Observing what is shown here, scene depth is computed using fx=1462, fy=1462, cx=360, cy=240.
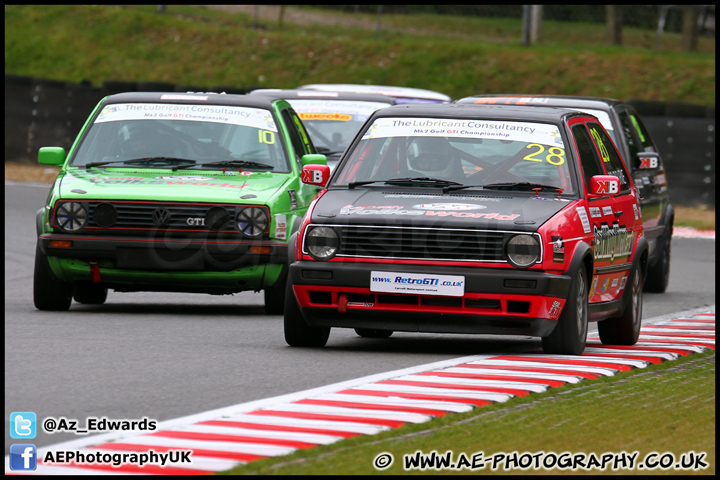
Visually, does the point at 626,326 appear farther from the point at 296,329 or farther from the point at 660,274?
the point at 660,274

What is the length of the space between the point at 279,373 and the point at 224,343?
1.50 metres

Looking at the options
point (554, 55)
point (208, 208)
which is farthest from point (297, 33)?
point (208, 208)

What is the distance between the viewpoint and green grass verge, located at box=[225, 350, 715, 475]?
571 cm

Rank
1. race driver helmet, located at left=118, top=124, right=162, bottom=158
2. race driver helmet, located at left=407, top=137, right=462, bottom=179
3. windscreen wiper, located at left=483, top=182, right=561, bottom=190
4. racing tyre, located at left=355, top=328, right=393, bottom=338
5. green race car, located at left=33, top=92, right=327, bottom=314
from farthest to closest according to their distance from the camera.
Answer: race driver helmet, located at left=118, top=124, right=162, bottom=158 → green race car, located at left=33, top=92, right=327, bottom=314 → racing tyre, located at left=355, top=328, right=393, bottom=338 → race driver helmet, located at left=407, top=137, right=462, bottom=179 → windscreen wiper, located at left=483, top=182, right=561, bottom=190

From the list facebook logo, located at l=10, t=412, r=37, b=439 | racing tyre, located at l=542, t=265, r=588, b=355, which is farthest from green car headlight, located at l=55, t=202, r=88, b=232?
facebook logo, located at l=10, t=412, r=37, b=439

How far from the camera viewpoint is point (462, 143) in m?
10.0

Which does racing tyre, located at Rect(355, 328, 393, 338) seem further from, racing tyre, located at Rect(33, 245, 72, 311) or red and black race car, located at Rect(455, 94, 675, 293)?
red and black race car, located at Rect(455, 94, 675, 293)

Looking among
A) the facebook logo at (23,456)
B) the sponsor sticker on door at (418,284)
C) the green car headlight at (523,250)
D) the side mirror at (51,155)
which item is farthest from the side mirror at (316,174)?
the facebook logo at (23,456)

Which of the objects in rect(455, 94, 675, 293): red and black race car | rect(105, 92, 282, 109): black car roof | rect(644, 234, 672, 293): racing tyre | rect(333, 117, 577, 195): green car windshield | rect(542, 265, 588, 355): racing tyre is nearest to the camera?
rect(542, 265, 588, 355): racing tyre

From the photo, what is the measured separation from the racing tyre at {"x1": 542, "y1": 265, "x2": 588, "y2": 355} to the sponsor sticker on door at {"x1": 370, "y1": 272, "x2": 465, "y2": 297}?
2.28 ft

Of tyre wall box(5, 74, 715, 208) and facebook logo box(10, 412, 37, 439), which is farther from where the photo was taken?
tyre wall box(5, 74, 715, 208)

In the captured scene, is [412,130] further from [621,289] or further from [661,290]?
[661,290]

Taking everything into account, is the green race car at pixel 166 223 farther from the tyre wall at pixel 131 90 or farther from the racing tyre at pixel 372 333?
the tyre wall at pixel 131 90

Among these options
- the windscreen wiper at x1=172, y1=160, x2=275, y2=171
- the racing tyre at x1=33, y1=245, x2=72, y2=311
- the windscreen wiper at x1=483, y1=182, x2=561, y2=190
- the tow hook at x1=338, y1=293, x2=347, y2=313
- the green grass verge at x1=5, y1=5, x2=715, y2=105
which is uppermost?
the windscreen wiper at x1=483, y1=182, x2=561, y2=190
